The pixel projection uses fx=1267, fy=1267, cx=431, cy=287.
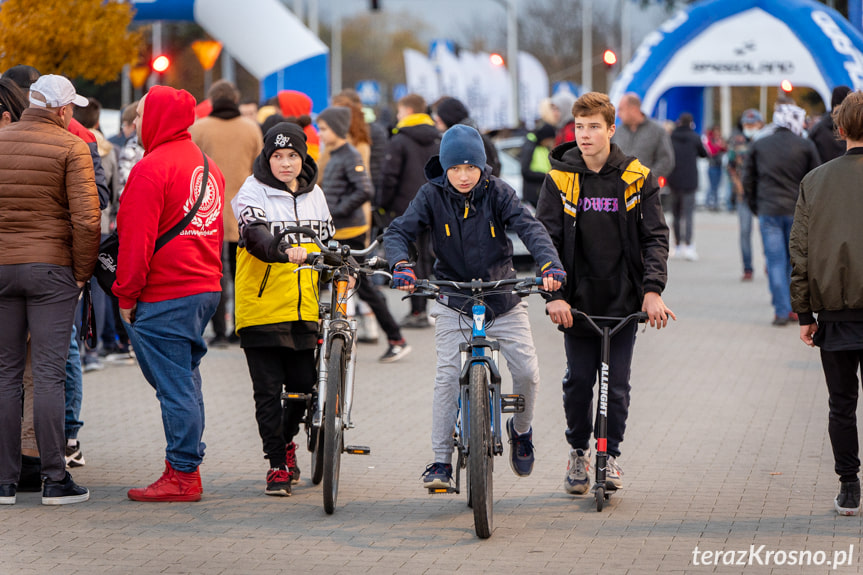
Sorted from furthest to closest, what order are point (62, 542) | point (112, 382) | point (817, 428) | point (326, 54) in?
point (326, 54) → point (112, 382) → point (817, 428) → point (62, 542)

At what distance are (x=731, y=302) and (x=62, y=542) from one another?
10.1 m

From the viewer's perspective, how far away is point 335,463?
5777 millimetres

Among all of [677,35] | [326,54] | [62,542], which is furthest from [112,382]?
[677,35]

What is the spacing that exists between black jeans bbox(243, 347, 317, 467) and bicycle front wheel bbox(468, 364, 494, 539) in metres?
1.26

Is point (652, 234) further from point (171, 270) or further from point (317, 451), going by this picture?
point (171, 270)

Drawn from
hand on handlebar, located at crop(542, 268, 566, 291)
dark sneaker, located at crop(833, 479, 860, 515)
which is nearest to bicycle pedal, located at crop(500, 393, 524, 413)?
hand on handlebar, located at crop(542, 268, 566, 291)

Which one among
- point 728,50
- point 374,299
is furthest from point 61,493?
point 728,50

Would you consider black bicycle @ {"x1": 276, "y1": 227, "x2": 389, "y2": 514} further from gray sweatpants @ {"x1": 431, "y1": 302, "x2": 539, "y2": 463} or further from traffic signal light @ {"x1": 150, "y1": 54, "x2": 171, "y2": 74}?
traffic signal light @ {"x1": 150, "y1": 54, "x2": 171, "y2": 74}

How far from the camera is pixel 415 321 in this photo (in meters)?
12.6

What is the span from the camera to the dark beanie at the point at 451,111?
1030 cm

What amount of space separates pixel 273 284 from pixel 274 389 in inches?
21.1

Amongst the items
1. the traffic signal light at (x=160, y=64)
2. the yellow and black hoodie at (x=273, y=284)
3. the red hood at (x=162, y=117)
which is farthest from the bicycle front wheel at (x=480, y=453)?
the traffic signal light at (x=160, y=64)

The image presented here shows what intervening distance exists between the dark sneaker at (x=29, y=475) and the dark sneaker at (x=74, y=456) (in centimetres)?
40

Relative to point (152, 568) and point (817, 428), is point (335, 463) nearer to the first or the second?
point (152, 568)
